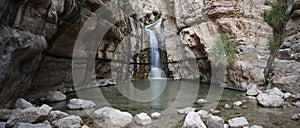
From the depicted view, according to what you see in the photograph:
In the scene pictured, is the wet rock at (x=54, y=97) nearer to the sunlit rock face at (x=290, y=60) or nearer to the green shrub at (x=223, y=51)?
the sunlit rock face at (x=290, y=60)

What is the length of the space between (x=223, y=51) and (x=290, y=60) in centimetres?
273

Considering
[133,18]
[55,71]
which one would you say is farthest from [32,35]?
[133,18]

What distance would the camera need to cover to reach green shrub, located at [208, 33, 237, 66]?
27.3 ft

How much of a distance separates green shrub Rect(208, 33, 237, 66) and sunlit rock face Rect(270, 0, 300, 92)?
1830mm

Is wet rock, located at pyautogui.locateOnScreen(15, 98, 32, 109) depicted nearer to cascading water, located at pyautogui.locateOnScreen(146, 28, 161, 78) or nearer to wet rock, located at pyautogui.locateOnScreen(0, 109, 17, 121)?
wet rock, located at pyautogui.locateOnScreen(0, 109, 17, 121)

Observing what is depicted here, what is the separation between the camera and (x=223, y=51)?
8.55 metres

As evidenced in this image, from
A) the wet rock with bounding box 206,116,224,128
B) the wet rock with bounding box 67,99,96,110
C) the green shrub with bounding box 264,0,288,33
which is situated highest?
the green shrub with bounding box 264,0,288,33

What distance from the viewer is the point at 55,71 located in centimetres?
639

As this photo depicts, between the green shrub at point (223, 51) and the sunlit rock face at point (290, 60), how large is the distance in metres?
1.83

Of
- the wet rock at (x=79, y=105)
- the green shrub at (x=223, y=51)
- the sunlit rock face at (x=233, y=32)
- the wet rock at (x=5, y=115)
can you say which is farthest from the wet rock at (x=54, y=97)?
the green shrub at (x=223, y=51)

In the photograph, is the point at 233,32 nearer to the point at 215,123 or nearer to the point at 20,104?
the point at 215,123

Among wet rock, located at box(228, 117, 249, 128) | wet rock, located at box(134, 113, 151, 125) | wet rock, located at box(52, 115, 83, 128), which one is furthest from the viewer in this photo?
wet rock, located at box(134, 113, 151, 125)

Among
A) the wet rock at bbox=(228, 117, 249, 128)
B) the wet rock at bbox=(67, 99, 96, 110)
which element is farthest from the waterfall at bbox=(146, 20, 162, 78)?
the wet rock at bbox=(228, 117, 249, 128)

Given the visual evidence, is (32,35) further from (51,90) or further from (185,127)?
(185,127)
